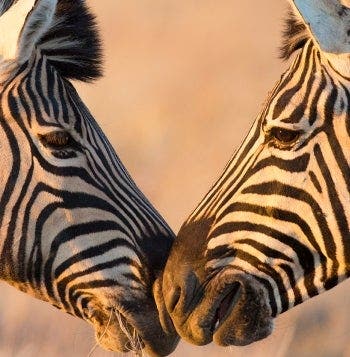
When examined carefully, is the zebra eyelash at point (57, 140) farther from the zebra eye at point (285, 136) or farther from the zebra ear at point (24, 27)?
the zebra eye at point (285, 136)

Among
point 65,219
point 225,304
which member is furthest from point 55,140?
point 225,304

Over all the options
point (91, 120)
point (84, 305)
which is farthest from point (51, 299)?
point (91, 120)

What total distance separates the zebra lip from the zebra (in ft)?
A: 1.72

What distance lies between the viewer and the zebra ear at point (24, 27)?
7.05m

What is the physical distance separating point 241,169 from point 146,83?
14.8 meters

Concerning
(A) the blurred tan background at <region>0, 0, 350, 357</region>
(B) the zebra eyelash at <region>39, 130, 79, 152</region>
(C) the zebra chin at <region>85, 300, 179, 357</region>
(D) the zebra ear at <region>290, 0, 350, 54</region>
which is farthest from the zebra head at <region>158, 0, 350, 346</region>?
(A) the blurred tan background at <region>0, 0, 350, 357</region>

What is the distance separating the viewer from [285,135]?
6.31 meters

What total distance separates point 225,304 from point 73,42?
7.83 feet

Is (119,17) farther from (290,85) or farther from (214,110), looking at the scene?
(290,85)

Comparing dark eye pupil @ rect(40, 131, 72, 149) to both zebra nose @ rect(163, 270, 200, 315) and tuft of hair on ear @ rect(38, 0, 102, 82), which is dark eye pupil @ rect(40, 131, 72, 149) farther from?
zebra nose @ rect(163, 270, 200, 315)

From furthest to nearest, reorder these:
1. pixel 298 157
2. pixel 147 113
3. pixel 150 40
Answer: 1. pixel 150 40
2. pixel 147 113
3. pixel 298 157

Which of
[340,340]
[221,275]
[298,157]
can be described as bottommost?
[340,340]

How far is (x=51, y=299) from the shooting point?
730cm

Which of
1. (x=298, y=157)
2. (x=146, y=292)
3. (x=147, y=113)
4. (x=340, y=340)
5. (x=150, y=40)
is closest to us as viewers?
(x=298, y=157)
